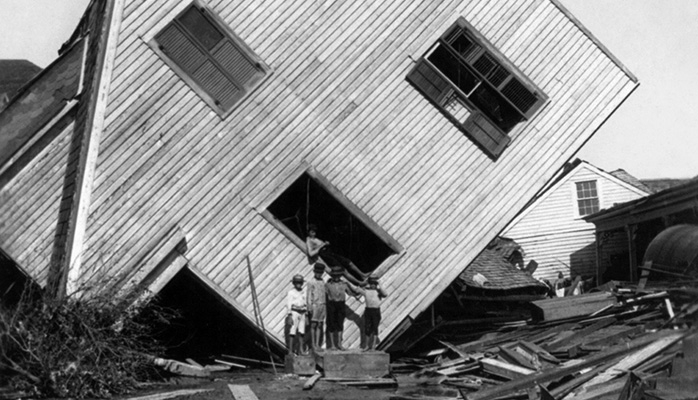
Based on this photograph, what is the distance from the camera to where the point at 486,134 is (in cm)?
1900

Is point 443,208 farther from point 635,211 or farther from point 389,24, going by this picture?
point 635,211

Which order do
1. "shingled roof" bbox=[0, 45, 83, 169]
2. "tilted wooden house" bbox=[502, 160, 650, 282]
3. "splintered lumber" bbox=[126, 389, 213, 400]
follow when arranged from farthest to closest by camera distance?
1. "tilted wooden house" bbox=[502, 160, 650, 282]
2. "shingled roof" bbox=[0, 45, 83, 169]
3. "splintered lumber" bbox=[126, 389, 213, 400]

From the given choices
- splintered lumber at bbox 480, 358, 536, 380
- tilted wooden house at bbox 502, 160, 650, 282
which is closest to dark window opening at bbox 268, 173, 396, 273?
splintered lumber at bbox 480, 358, 536, 380

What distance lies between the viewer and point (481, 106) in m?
19.6

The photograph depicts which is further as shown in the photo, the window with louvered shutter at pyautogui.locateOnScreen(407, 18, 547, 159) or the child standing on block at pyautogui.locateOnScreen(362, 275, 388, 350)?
the window with louvered shutter at pyautogui.locateOnScreen(407, 18, 547, 159)

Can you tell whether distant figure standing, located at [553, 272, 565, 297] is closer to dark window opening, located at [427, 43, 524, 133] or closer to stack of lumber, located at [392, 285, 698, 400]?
stack of lumber, located at [392, 285, 698, 400]

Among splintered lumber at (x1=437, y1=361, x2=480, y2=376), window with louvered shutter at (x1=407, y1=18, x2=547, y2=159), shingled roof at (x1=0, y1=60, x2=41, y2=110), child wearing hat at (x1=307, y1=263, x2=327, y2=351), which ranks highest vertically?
shingled roof at (x1=0, y1=60, x2=41, y2=110)

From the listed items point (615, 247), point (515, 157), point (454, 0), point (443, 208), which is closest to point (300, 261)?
point (443, 208)

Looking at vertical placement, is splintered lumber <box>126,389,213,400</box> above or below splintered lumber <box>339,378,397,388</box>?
above

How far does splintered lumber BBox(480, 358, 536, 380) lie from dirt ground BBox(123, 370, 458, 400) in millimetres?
1369

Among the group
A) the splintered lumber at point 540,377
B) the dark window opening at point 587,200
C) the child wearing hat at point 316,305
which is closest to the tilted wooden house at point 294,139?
the child wearing hat at point 316,305

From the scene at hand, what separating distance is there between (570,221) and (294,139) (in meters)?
30.8

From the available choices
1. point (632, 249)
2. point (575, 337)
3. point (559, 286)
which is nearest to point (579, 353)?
point (575, 337)

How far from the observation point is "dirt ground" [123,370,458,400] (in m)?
13.0
